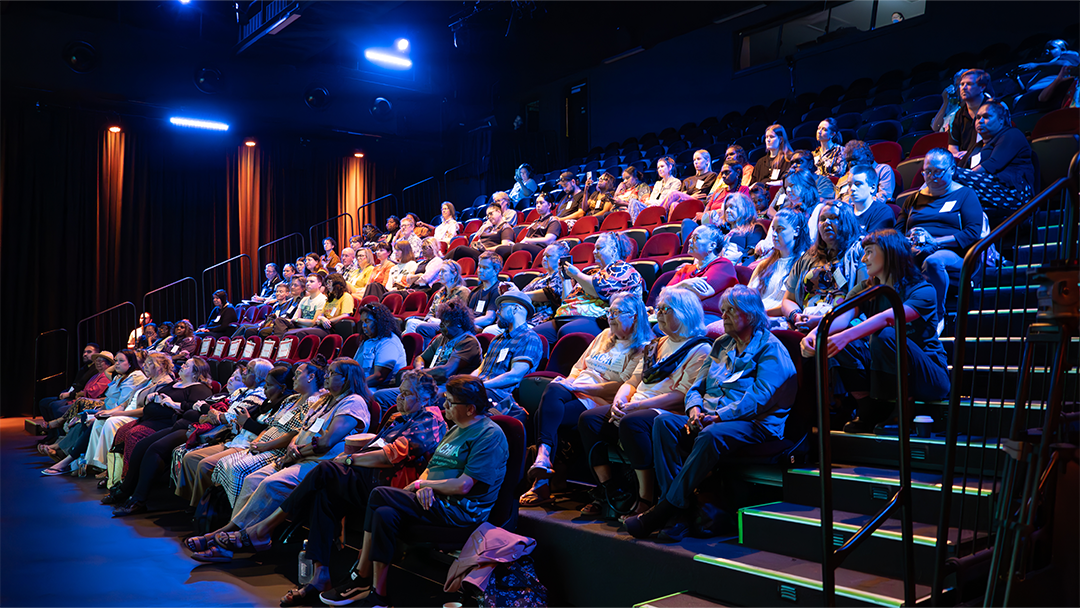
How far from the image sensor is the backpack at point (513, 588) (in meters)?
2.78

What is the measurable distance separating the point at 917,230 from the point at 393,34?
1102 cm

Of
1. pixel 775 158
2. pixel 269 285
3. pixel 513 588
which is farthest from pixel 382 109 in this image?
pixel 513 588

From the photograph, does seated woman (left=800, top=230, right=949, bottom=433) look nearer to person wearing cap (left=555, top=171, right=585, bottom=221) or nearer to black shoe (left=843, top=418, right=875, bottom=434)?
black shoe (left=843, top=418, right=875, bottom=434)

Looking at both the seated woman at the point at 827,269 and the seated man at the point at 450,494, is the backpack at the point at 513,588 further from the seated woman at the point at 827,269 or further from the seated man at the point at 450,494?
the seated woman at the point at 827,269

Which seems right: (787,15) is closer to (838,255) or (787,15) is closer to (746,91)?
(746,91)

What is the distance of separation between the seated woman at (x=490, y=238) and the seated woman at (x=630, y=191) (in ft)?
3.96

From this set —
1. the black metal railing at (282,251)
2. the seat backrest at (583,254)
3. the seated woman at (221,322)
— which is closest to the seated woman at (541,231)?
the seat backrest at (583,254)

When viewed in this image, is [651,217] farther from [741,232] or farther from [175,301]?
[175,301]

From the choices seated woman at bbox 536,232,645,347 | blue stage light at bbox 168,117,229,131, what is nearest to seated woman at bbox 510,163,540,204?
seated woman at bbox 536,232,645,347

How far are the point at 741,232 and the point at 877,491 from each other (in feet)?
8.30

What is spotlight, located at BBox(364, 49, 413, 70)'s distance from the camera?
13156 millimetres

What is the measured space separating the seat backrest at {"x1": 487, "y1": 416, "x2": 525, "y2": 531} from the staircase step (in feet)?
2.96

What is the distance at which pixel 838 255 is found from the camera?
3.42m

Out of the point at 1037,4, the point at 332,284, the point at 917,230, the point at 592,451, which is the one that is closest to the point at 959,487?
the point at 592,451
